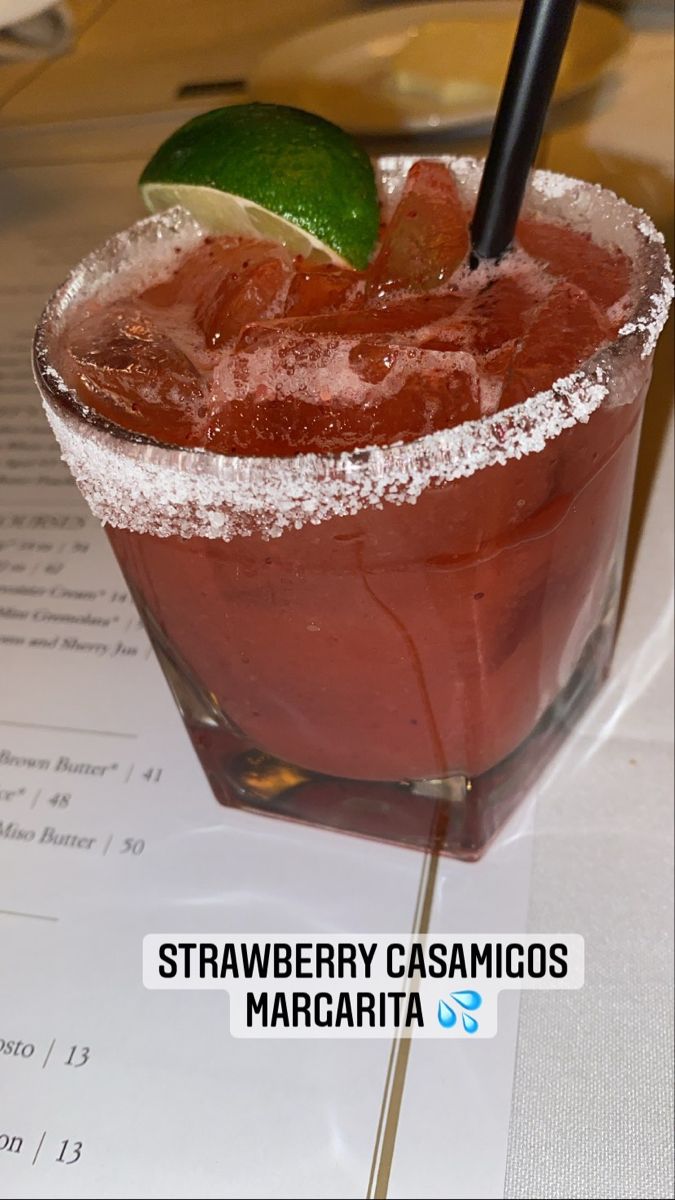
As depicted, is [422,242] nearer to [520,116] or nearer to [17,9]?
[520,116]

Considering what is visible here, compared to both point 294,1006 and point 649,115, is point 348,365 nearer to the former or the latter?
point 294,1006

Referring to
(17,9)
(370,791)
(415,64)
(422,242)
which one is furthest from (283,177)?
(415,64)

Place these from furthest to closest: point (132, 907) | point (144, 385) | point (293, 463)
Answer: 1. point (132, 907)
2. point (144, 385)
3. point (293, 463)

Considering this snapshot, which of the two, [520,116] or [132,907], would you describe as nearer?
[520,116]

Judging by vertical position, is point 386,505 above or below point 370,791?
above

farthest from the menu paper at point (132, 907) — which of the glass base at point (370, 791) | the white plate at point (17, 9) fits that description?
the white plate at point (17, 9)

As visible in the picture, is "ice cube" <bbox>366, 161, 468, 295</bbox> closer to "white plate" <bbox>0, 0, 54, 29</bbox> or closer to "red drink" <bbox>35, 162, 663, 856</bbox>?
"red drink" <bbox>35, 162, 663, 856</bbox>
